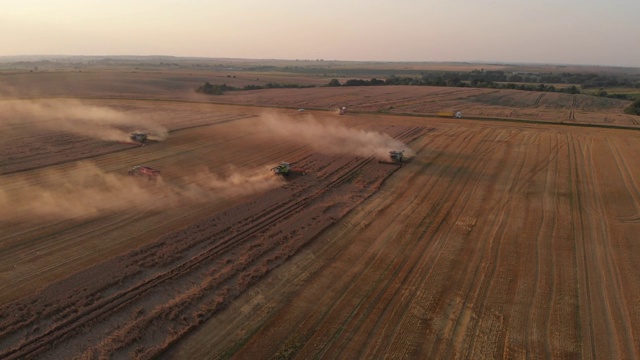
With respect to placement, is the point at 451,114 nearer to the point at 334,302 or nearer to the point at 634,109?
the point at 634,109

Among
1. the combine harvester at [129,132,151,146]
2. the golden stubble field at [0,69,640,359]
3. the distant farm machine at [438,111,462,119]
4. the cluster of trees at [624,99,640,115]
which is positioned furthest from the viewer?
the cluster of trees at [624,99,640,115]

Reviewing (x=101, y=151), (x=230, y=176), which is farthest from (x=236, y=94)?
(x=230, y=176)

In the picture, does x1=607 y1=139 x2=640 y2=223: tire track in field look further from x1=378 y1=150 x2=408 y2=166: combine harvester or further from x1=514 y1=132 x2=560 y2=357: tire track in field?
x1=378 y1=150 x2=408 y2=166: combine harvester

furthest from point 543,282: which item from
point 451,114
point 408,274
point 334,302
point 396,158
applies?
point 451,114

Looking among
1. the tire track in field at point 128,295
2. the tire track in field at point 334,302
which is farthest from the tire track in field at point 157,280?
the tire track in field at point 334,302

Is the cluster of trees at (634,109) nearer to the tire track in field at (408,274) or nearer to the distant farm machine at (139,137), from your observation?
the tire track in field at (408,274)

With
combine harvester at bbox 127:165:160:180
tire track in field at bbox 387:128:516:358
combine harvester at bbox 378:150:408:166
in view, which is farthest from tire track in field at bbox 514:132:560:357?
combine harvester at bbox 127:165:160:180
